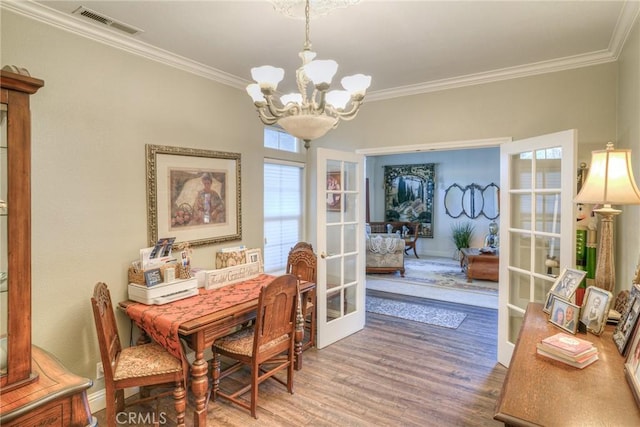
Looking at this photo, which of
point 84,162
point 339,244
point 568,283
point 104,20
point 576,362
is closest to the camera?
point 576,362

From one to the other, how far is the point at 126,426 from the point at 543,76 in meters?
4.29

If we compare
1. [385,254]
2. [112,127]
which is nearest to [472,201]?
[385,254]

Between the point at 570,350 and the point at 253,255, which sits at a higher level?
the point at 253,255

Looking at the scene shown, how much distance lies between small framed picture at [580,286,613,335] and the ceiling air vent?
3.19m

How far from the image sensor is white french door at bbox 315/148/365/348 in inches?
139

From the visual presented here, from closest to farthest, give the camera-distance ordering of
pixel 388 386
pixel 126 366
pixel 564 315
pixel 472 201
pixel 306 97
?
pixel 564 315 → pixel 306 97 → pixel 126 366 → pixel 388 386 → pixel 472 201

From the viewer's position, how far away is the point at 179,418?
2.20 metres

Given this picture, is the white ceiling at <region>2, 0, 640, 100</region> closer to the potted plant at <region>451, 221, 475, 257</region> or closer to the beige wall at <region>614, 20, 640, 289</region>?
the beige wall at <region>614, 20, 640, 289</region>

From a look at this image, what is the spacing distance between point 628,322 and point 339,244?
8.31 feet

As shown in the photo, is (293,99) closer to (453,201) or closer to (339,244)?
(339,244)

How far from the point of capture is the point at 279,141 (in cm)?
425

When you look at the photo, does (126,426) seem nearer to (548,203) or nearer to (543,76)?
(548,203)

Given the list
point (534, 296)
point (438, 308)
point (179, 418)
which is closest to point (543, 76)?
point (534, 296)

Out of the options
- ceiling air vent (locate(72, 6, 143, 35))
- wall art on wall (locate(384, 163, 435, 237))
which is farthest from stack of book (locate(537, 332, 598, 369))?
wall art on wall (locate(384, 163, 435, 237))
